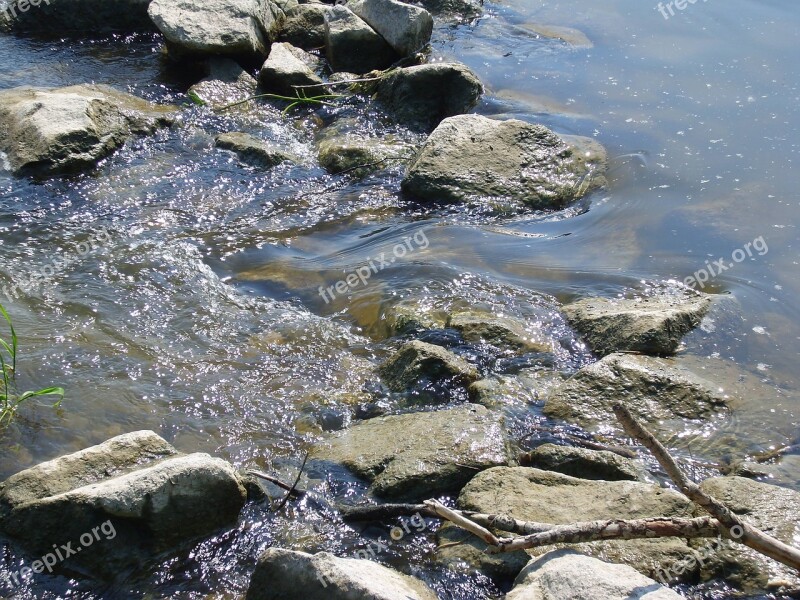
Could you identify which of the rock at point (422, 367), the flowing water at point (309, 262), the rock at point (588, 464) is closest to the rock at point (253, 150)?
the flowing water at point (309, 262)

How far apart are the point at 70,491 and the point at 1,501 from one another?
316 millimetres

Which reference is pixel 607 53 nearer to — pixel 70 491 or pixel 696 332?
pixel 696 332

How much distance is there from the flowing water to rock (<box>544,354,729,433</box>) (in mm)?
171

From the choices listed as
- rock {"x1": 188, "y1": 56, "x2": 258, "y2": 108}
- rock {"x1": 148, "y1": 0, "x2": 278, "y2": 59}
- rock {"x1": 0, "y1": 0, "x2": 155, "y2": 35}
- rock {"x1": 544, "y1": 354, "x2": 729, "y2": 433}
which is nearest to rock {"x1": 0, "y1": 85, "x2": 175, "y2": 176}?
rock {"x1": 188, "y1": 56, "x2": 258, "y2": 108}

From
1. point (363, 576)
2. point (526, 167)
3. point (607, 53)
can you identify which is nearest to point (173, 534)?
point (363, 576)

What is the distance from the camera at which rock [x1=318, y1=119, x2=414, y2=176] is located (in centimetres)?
707

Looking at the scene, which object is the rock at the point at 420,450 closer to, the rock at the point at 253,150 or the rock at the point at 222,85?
the rock at the point at 253,150

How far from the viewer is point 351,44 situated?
894 centimetres

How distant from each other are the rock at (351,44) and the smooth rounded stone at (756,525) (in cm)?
655

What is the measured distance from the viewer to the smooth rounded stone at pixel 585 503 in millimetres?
3318

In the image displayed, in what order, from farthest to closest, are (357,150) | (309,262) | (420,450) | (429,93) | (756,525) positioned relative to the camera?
1. (429,93)
2. (357,150)
3. (309,262)
4. (420,450)
5. (756,525)

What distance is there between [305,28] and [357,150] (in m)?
2.99

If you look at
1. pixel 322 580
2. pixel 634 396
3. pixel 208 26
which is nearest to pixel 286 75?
pixel 208 26

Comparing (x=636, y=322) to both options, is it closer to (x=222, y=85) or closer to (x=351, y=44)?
(x=222, y=85)
